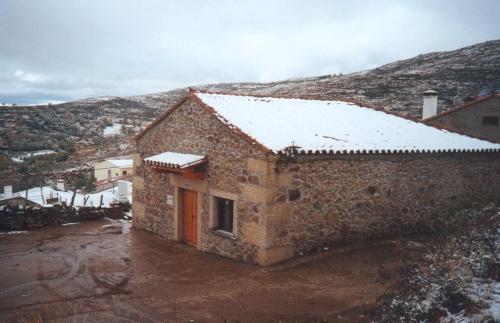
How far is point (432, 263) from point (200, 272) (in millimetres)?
4993

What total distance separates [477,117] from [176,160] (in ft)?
42.2

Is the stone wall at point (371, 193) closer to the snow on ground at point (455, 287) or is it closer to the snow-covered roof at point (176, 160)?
the snow-covered roof at point (176, 160)

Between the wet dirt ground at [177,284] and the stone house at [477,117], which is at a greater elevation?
the stone house at [477,117]

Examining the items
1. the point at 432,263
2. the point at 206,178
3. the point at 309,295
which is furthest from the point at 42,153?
the point at 432,263

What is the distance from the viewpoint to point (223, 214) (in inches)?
408

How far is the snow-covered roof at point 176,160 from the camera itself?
32.8 ft

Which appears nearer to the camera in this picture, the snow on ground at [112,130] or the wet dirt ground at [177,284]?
the wet dirt ground at [177,284]

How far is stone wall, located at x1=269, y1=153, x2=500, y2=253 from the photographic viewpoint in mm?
9141

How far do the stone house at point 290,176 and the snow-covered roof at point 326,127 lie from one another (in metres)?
0.04

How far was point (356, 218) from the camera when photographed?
1005 cm

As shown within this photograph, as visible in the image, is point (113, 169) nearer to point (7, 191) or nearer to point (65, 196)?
point (65, 196)

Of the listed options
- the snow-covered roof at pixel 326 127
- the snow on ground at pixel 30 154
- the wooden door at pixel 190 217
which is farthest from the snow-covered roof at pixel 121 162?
the snow-covered roof at pixel 326 127

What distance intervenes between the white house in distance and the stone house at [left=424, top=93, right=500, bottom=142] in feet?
77.6

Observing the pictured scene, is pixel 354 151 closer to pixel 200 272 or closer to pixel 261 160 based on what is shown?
pixel 261 160
